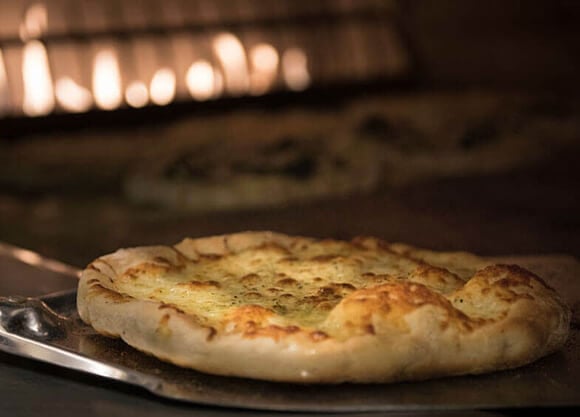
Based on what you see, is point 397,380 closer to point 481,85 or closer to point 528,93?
point 528,93

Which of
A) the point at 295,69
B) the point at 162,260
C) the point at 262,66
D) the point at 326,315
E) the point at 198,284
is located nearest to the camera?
the point at 326,315

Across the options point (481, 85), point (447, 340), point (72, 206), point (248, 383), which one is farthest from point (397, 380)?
point (481, 85)

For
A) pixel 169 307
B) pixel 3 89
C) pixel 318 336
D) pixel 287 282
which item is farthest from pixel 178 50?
pixel 318 336

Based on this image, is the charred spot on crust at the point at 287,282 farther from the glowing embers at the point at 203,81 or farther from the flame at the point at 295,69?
the flame at the point at 295,69

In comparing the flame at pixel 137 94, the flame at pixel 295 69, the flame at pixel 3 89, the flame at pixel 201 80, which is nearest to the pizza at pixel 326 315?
the flame at pixel 3 89

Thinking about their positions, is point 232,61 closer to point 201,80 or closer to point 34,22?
point 201,80

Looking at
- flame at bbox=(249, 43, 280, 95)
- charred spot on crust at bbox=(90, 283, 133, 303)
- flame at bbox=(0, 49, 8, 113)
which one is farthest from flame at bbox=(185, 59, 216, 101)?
charred spot on crust at bbox=(90, 283, 133, 303)

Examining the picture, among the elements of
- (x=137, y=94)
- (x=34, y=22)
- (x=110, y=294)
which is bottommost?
(x=137, y=94)
